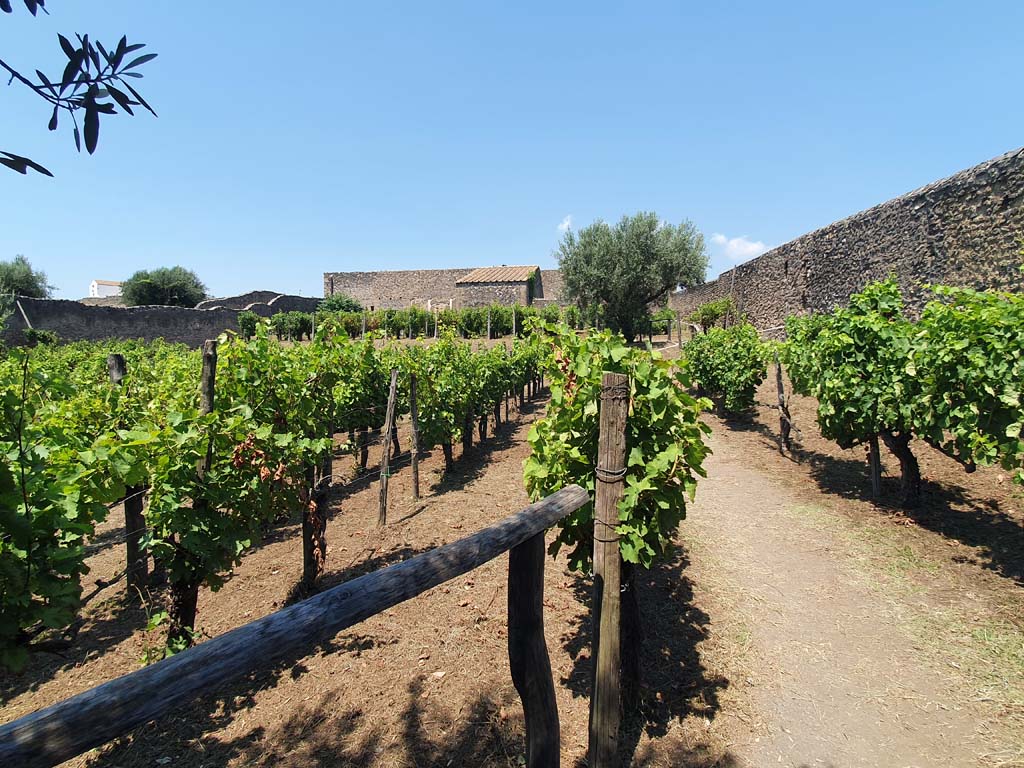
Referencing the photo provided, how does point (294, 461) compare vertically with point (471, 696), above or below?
above

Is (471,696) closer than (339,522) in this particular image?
Yes

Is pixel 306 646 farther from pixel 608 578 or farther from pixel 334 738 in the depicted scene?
pixel 334 738

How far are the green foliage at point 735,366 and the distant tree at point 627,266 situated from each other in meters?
14.2

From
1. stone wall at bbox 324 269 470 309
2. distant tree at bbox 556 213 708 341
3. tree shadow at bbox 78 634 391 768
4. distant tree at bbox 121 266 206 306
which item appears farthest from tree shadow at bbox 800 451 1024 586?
distant tree at bbox 121 266 206 306

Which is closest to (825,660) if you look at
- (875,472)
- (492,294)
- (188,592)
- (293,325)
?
(875,472)

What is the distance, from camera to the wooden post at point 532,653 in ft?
7.02

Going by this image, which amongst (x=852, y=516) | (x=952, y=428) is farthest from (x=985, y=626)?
(x=852, y=516)

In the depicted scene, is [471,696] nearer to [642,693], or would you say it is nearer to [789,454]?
[642,693]

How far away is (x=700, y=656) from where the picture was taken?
3537 mm

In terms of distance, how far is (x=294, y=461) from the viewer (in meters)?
3.87

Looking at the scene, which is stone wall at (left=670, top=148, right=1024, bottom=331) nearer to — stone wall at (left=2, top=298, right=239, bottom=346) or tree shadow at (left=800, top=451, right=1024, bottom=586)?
tree shadow at (left=800, top=451, right=1024, bottom=586)

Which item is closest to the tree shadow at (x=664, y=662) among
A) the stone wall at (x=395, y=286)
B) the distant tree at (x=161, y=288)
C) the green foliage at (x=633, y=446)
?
the green foliage at (x=633, y=446)

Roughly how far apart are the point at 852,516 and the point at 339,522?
243 inches

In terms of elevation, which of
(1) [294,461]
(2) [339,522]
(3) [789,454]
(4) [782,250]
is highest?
(4) [782,250]
